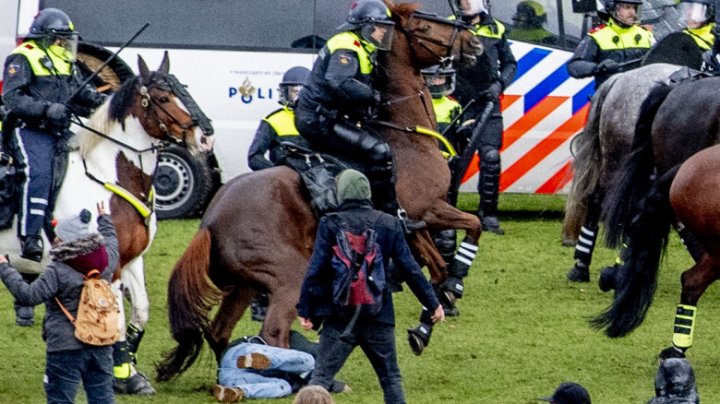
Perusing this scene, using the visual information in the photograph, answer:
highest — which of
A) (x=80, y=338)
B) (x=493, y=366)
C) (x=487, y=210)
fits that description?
(x=80, y=338)

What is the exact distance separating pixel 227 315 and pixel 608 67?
233 inches

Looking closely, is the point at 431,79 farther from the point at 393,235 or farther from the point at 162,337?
the point at 393,235

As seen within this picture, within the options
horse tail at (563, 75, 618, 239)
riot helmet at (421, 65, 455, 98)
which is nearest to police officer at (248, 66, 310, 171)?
riot helmet at (421, 65, 455, 98)

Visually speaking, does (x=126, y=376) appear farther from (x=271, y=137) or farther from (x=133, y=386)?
(x=271, y=137)

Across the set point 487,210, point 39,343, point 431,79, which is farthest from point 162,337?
point 487,210

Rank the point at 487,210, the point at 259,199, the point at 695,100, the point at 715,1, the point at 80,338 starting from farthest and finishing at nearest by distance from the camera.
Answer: the point at 487,210, the point at 715,1, the point at 695,100, the point at 259,199, the point at 80,338

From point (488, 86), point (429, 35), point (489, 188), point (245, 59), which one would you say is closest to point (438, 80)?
point (488, 86)

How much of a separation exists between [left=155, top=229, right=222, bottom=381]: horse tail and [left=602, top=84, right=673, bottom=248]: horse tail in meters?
3.33

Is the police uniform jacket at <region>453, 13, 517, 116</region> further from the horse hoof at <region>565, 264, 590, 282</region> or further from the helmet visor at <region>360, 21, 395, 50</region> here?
the helmet visor at <region>360, 21, 395, 50</region>

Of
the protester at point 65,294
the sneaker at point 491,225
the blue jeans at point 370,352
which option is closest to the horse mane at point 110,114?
the protester at point 65,294

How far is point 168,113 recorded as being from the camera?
11.2m

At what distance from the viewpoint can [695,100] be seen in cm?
1295

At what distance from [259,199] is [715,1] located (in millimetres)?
5574

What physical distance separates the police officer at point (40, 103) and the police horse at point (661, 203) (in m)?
3.79
